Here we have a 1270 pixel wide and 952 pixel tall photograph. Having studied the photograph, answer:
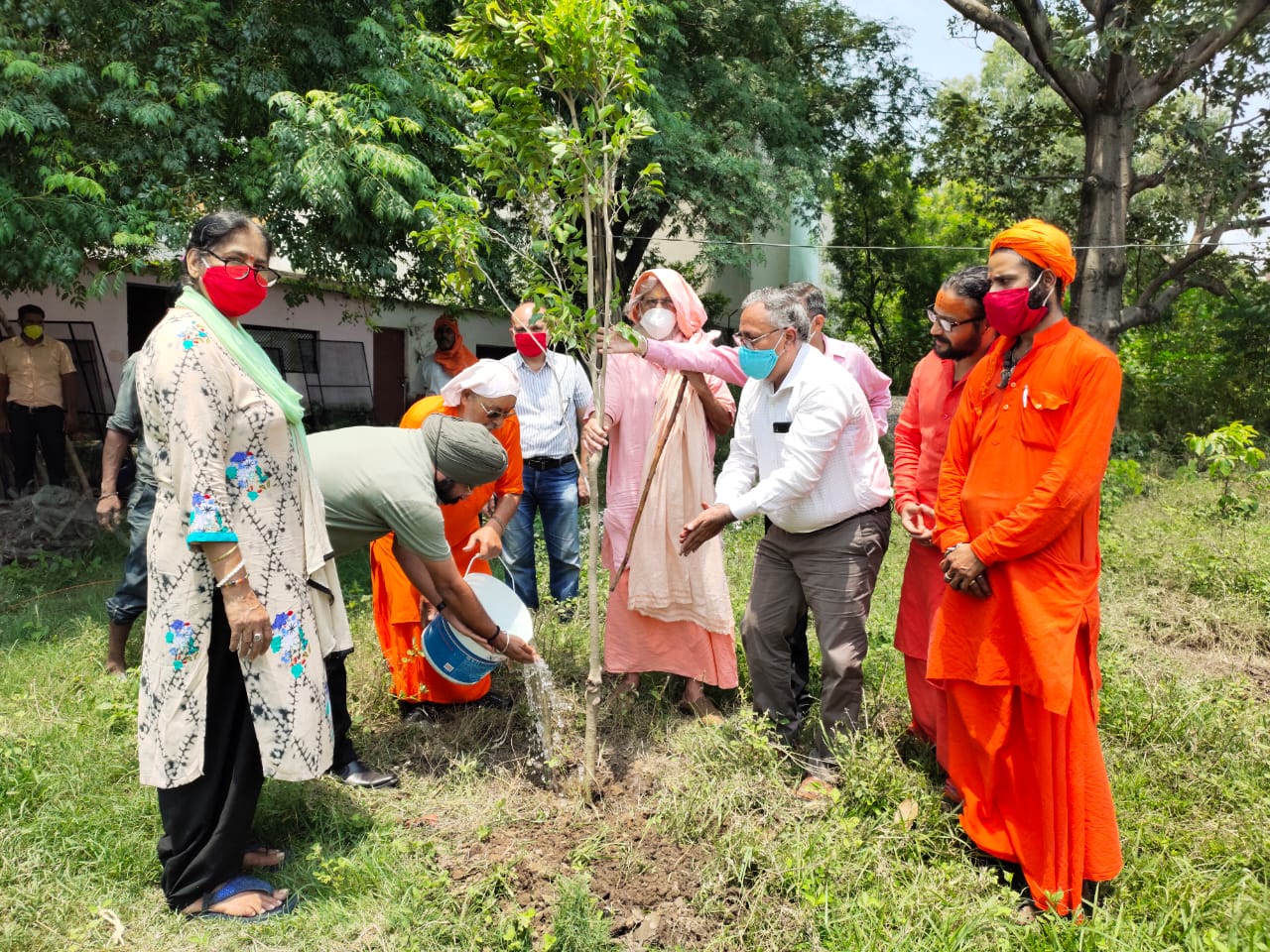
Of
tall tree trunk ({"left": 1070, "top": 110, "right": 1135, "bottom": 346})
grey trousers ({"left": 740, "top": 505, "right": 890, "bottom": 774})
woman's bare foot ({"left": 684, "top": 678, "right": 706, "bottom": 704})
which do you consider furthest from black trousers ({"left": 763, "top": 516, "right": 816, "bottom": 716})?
tall tree trunk ({"left": 1070, "top": 110, "right": 1135, "bottom": 346})

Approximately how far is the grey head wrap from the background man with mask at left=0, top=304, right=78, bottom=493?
5.74m

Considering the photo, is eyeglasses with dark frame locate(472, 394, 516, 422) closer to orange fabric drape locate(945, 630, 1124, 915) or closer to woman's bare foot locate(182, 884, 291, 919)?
woman's bare foot locate(182, 884, 291, 919)

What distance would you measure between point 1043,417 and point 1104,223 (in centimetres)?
1008

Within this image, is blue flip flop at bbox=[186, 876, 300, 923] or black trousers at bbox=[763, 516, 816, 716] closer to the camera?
blue flip flop at bbox=[186, 876, 300, 923]

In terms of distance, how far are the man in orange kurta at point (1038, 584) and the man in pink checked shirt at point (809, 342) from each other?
0.89m

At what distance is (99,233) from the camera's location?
18.2 ft

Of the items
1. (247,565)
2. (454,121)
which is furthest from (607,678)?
(454,121)

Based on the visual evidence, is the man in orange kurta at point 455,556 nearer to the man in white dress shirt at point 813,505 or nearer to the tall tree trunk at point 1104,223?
the man in white dress shirt at point 813,505

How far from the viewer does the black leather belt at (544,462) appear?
4812 millimetres

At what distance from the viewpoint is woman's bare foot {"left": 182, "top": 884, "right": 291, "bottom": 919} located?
8.59 ft

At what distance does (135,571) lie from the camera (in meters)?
4.26

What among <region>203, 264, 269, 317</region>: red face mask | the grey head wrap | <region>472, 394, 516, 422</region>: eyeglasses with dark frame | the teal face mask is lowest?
the grey head wrap

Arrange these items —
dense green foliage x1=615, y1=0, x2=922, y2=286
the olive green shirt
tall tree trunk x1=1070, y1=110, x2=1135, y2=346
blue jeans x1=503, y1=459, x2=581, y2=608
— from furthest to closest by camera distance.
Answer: tall tree trunk x1=1070, y1=110, x2=1135, y2=346, dense green foliage x1=615, y1=0, x2=922, y2=286, blue jeans x1=503, y1=459, x2=581, y2=608, the olive green shirt

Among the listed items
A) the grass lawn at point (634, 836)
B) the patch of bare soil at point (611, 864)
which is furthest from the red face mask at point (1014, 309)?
the patch of bare soil at point (611, 864)
